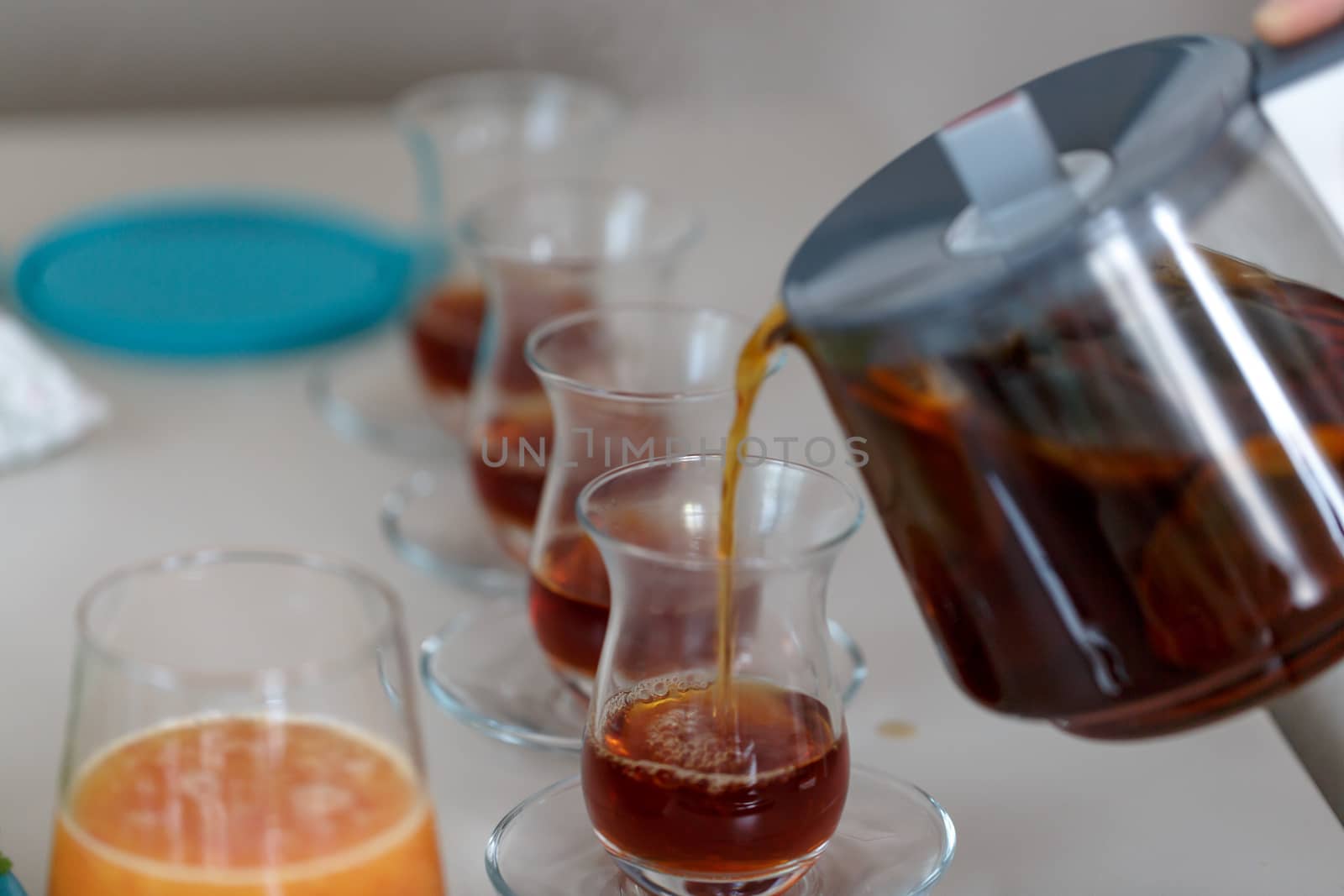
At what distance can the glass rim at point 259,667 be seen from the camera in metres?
0.47

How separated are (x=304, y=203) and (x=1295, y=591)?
3.72ft

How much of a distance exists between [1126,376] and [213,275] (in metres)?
0.96

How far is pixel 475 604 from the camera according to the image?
2.89 ft

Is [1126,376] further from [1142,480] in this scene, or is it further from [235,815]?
[235,815]

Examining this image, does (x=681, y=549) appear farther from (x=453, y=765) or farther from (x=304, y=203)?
(x=304, y=203)

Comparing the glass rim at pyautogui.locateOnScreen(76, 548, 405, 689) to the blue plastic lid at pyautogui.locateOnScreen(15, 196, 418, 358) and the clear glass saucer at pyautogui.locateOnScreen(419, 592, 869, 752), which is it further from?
the blue plastic lid at pyautogui.locateOnScreen(15, 196, 418, 358)

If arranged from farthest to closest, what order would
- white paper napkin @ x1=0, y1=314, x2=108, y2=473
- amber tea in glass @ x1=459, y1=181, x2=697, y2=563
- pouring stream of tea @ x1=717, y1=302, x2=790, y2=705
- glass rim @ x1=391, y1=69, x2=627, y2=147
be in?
glass rim @ x1=391, y1=69, x2=627, y2=147
white paper napkin @ x1=0, y1=314, x2=108, y2=473
amber tea in glass @ x1=459, y1=181, x2=697, y2=563
pouring stream of tea @ x1=717, y1=302, x2=790, y2=705

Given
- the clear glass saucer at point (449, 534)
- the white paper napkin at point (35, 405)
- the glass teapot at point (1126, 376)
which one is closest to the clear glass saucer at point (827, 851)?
the glass teapot at point (1126, 376)

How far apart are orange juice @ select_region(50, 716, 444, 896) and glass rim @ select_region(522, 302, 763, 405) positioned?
244 mm

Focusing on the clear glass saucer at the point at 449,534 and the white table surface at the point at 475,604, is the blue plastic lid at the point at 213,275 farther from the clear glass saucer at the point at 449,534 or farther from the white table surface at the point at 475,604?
the clear glass saucer at the point at 449,534

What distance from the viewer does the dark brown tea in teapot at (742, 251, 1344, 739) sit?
522 millimetres

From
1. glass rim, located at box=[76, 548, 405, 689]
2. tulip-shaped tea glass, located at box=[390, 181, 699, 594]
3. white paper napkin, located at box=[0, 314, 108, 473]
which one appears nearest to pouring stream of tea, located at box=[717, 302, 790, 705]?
glass rim, located at box=[76, 548, 405, 689]

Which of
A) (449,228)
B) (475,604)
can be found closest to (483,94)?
(449,228)

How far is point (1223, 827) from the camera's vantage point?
28.0 inches
